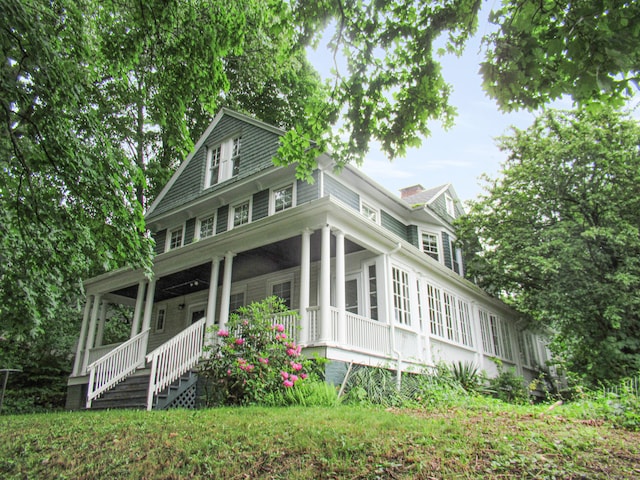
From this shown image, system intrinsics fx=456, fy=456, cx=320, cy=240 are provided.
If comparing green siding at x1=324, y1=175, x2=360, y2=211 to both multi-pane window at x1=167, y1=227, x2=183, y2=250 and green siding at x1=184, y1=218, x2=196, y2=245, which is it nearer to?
green siding at x1=184, y1=218, x2=196, y2=245

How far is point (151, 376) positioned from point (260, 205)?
619 cm

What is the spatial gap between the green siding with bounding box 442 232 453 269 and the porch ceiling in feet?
20.3

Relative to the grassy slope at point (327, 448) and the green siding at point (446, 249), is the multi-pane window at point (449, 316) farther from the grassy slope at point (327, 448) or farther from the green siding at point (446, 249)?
the grassy slope at point (327, 448)

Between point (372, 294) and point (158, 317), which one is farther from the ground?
point (158, 317)

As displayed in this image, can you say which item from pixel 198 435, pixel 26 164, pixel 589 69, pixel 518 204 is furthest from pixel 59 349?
pixel 589 69

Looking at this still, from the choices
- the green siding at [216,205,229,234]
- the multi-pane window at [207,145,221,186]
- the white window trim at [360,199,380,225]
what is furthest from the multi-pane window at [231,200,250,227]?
the white window trim at [360,199,380,225]

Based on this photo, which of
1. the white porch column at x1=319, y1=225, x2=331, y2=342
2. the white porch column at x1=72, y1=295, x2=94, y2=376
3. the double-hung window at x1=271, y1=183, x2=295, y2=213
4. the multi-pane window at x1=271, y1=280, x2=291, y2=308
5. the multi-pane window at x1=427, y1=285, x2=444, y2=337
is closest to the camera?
the white porch column at x1=319, y1=225, x2=331, y2=342

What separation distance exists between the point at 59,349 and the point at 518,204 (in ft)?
59.4

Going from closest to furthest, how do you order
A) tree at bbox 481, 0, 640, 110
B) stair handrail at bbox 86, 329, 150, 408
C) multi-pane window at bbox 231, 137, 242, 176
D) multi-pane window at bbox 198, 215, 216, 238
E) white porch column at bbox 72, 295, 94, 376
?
1. tree at bbox 481, 0, 640, 110
2. stair handrail at bbox 86, 329, 150, 408
3. white porch column at bbox 72, 295, 94, 376
4. multi-pane window at bbox 198, 215, 216, 238
5. multi-pane window at bbox 231, 137, 242, 176

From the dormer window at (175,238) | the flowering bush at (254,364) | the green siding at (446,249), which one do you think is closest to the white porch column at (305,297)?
the flowering bush at (254,364)

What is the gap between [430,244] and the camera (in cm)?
1702

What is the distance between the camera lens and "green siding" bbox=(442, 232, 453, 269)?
17.2 meters

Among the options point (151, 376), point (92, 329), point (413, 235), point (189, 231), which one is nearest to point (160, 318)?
point (92, 329)

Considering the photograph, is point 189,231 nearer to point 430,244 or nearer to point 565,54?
point 430,244
